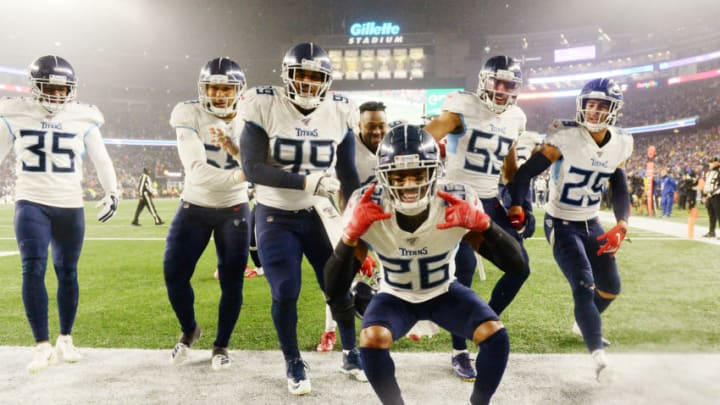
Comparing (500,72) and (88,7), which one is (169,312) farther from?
(88,7)

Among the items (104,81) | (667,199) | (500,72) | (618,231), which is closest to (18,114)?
(500,72)

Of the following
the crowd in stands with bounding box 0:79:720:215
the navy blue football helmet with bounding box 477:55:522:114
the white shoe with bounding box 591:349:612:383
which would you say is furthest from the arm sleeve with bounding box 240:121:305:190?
the crowd in stands with bounding box 0:79:720:215

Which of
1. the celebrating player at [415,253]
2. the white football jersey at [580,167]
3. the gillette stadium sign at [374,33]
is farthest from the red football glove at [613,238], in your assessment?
the gillette stadium sign at [374,33]

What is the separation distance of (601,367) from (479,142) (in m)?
1.71

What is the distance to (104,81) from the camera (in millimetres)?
50500

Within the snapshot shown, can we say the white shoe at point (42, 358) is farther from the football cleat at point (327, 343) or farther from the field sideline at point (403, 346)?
the football cleat at point (327, 343)

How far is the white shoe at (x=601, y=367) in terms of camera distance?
3.07 m

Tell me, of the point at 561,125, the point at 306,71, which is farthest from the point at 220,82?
the point at 561,125

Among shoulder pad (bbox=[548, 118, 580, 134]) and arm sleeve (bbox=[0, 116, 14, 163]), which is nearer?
arm sleeve (bbox=[0, 116, 14, 163])

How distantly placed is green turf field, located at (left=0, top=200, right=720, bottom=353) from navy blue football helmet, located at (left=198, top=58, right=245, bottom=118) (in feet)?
6.12

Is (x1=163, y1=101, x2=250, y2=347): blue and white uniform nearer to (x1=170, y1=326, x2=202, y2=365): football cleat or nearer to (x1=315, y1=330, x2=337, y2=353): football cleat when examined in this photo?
(x1=170, y1=326, x2=202, y2=365): football cleat

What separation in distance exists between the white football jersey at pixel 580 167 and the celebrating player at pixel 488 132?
0.34m

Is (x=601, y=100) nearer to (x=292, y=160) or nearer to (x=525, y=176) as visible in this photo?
(x=525, y=176)

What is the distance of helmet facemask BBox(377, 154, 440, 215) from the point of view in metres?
2.30
